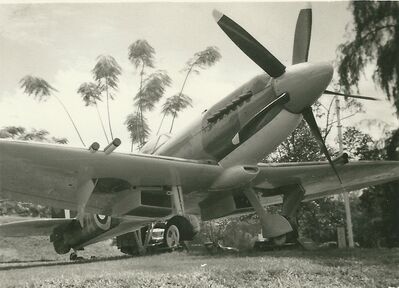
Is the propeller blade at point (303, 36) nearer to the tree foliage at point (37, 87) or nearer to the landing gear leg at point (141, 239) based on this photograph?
the tree foliage at point (37, 87)

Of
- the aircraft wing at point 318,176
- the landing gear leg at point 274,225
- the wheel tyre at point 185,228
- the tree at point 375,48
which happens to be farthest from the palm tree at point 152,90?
the tree at point 375,48

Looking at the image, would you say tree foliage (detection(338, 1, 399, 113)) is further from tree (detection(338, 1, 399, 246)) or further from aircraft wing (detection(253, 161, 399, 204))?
aircraft wing (detection(253, 161, 399, 204))

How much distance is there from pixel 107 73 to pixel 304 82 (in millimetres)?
3127

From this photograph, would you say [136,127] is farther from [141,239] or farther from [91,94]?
[141,239]

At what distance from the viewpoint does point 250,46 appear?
212 inches

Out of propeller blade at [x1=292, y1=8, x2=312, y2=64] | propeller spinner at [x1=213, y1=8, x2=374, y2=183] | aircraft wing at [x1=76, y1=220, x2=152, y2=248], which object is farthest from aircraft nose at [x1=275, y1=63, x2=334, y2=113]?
aircraft wing at [x1=76, y1=220, x2=152, y2=248]

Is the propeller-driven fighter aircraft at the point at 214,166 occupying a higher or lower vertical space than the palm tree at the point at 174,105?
lower

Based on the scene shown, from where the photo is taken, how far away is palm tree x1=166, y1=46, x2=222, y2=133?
632cm

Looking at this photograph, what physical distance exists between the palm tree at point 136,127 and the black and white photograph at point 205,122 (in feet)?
3.48

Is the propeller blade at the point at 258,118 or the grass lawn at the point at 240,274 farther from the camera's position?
the propeller blade at the point at 258,118

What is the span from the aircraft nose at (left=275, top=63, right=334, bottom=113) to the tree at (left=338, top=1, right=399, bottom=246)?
1.30 metres

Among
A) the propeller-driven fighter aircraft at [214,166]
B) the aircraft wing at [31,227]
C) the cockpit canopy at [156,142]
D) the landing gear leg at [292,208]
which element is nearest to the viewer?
the propeller-driven fighter aircraft at [214,166]

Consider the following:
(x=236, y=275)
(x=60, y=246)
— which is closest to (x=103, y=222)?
(x=60, y=246)

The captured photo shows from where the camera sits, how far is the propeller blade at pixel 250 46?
5191 millimetres
